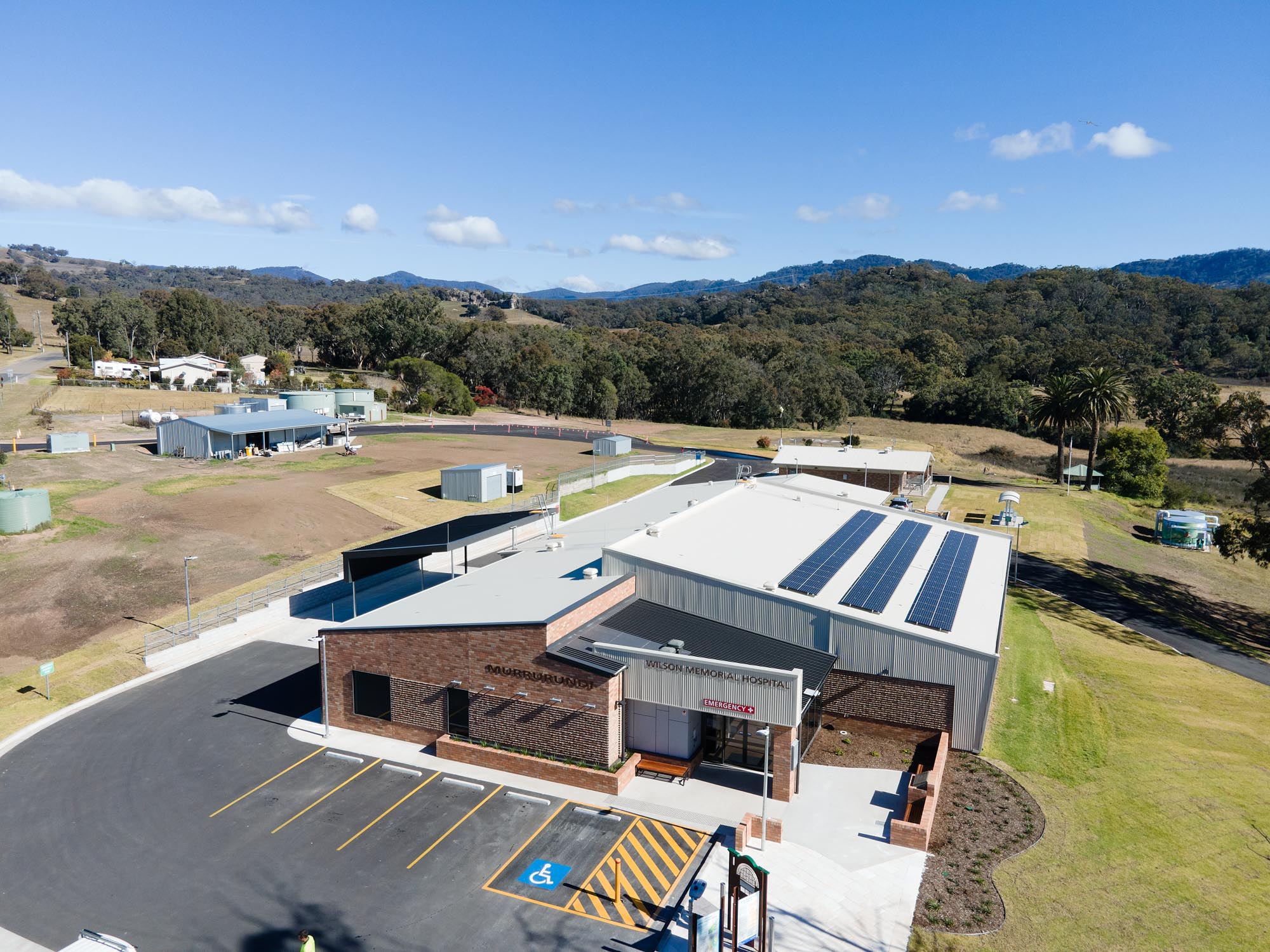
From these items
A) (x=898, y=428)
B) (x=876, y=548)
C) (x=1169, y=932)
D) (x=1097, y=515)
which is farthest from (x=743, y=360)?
(x=1169, y=932)

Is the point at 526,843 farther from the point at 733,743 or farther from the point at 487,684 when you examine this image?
the point at 733,743

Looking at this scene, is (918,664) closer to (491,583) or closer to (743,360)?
(491,583)

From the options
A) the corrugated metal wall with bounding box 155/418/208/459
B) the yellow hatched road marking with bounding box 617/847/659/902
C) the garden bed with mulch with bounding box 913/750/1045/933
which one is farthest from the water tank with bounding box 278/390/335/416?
the garden bed with mulch with bounding box 913/750/1045/933

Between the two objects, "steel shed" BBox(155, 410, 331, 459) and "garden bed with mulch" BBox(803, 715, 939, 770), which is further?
"steel shed" BBox(155, 410, 331, 459)

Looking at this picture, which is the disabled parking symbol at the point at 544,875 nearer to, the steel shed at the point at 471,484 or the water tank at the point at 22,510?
the water tank at the point at 22,510

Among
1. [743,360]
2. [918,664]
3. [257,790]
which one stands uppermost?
[743,360]

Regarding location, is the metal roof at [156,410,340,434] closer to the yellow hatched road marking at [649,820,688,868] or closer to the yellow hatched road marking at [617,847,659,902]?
the yellow hatched road marking at [649,820,688,868]

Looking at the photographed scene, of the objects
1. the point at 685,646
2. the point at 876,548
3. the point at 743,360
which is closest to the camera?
the point at 685,646

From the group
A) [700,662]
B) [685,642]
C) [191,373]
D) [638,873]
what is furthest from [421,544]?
[191,373]
